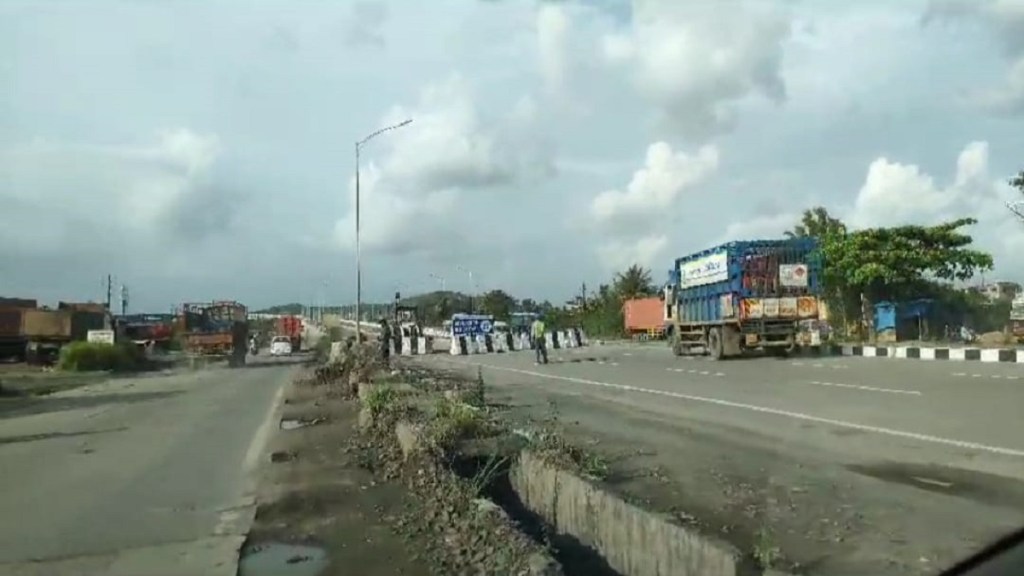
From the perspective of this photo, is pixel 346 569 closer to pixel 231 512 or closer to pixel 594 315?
pixel 231 512

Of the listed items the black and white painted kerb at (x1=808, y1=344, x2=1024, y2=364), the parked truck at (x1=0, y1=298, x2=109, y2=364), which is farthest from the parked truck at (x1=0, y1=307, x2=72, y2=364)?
the black and white painted kerb at (x1=808, y1=344, x2=1024, y2=364)

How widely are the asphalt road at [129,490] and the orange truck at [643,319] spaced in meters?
45.3

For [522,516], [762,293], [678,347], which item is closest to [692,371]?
[762,293]

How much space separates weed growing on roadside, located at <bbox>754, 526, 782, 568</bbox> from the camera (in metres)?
5.65

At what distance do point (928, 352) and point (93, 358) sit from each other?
40.9m

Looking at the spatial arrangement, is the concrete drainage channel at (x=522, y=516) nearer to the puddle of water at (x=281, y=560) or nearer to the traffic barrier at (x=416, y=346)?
the puddle of water at (x=281, y=560)

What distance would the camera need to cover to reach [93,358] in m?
54.6

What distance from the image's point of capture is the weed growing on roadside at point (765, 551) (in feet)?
18.6

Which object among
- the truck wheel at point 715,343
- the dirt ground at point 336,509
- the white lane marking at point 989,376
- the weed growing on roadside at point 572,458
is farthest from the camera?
the truck wheel at point 715,343

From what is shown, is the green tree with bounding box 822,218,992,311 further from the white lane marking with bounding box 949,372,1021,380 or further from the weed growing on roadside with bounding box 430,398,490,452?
the weed growing on roadside with bounding box 430,398,490,452

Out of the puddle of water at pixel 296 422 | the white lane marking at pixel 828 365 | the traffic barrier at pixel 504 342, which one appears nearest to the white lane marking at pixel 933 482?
the puddle of water at pixel 296 422

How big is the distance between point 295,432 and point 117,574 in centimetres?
975

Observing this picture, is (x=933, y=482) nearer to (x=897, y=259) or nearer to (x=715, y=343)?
(x=715, y=343)

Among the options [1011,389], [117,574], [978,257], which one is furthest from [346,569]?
[978,257]
